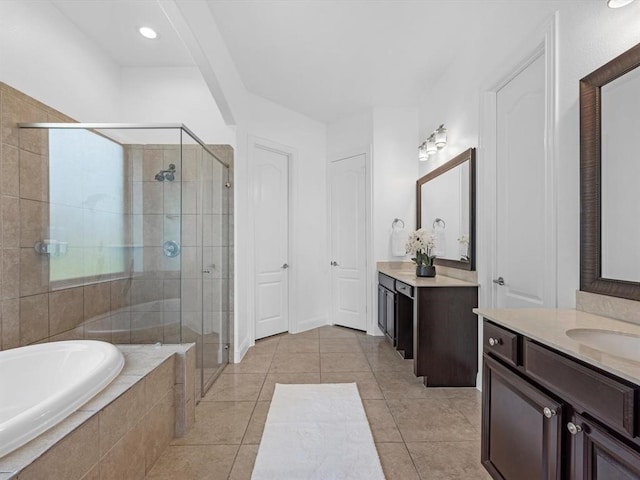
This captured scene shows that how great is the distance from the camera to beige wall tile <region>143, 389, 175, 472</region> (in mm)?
1587

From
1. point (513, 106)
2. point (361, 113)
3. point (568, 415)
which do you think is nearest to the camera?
point (568, 415)

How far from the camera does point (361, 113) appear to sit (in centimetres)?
404

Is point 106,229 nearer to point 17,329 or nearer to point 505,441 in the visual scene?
point 17,329

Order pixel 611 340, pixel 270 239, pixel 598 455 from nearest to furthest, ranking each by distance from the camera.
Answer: pixel 598 455 < pixel 611 340 < pixel 270 239

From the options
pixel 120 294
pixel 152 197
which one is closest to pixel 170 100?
pixel 152 197

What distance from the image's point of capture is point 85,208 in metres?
2.35

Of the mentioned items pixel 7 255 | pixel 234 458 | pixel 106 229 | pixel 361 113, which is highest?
pixel 361 113

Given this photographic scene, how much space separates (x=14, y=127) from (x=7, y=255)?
76 centimetres

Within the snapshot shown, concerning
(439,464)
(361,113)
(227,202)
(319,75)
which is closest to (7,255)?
(227,202)

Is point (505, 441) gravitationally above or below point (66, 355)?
below

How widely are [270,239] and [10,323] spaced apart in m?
2.37

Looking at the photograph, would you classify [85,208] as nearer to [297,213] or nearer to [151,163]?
[151,163]

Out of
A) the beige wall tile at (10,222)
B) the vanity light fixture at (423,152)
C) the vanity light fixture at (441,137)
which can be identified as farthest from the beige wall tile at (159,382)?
the vanity light fixture at (423,152)

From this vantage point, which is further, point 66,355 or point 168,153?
point 168,153
